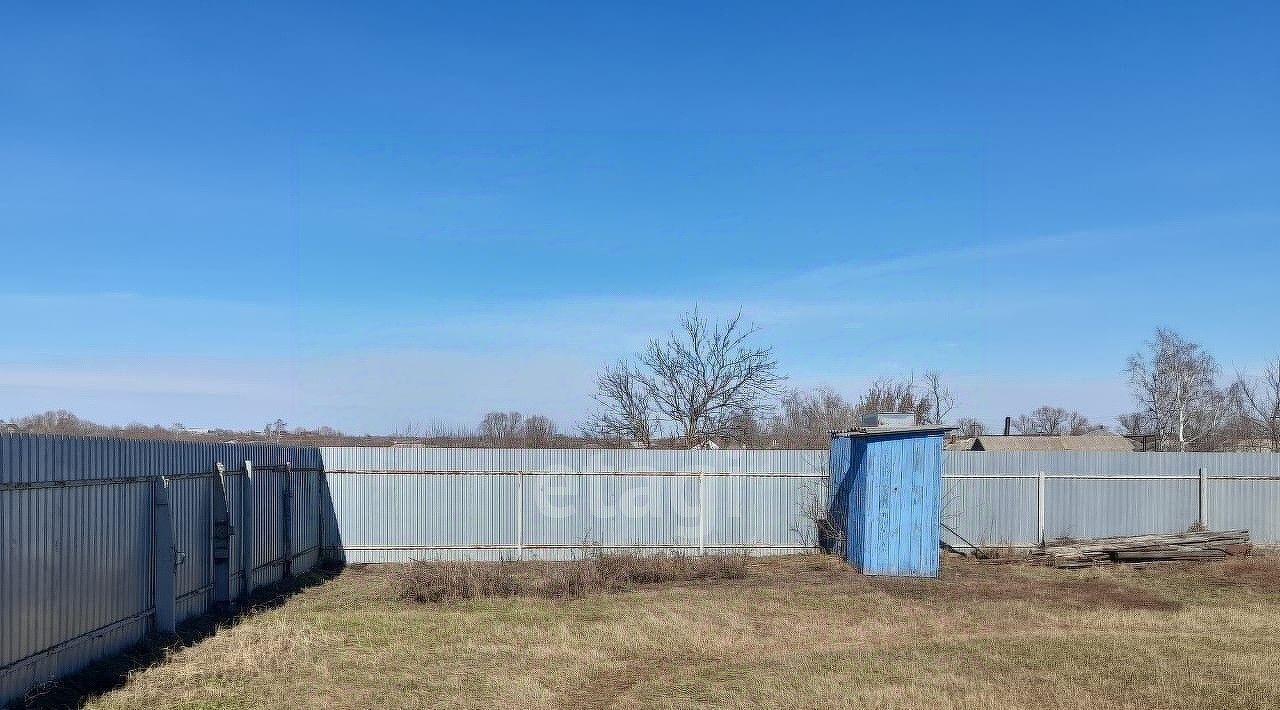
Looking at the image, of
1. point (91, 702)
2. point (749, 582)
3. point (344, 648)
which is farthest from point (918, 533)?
point (91, 702)

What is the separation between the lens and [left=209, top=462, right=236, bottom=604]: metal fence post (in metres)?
12.3

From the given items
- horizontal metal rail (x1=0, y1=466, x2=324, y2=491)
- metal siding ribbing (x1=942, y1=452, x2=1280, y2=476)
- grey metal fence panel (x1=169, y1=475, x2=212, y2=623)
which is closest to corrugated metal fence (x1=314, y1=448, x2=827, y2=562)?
metal siding ribbing (x1=942, y1=452, x2=1280, y2=476)

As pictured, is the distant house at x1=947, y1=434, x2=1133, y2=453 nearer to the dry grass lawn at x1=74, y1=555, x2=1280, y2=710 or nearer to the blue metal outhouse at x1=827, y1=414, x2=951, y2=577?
the blue metal outhouse at x1=827, y1=414, x2=951, y2=577

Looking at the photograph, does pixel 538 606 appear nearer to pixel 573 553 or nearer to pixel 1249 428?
pixel 573 553

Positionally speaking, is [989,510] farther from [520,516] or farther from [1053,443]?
[1053,443]

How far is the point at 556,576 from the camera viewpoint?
47.8 feet

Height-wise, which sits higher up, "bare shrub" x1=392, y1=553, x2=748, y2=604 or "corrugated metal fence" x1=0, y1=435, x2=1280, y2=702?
"corrugated metal fence" x1=0, y1=435, x2=1280, y2=702

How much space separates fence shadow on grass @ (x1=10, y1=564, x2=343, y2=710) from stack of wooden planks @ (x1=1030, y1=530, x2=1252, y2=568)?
498 inches

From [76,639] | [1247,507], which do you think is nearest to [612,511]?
[76,639]

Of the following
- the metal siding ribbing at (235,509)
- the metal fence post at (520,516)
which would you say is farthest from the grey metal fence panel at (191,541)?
the metal fence post at (520,516)

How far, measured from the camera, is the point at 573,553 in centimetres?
1805

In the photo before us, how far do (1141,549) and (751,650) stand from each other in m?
10.7

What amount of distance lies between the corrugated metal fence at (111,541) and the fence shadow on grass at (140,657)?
0.39 ft

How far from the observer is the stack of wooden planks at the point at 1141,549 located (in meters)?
17.6
